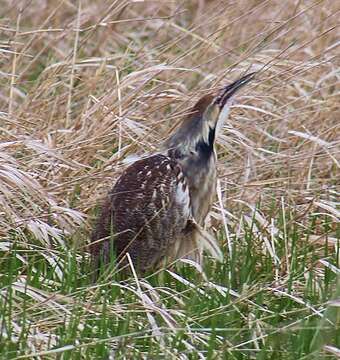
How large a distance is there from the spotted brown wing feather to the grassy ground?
0.27ft

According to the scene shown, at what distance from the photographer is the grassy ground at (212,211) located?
299 centimetres

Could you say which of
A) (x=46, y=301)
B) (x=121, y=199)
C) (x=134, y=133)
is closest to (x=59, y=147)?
(x=134, y=133)

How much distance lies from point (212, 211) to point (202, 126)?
0.29 meters

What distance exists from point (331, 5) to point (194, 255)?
6.68 ft

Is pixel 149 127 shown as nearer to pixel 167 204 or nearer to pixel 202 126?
pixel 202 126

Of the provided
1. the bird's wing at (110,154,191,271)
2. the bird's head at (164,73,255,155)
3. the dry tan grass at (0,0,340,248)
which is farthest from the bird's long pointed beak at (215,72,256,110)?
the bird's wing at (110,154,191,271)

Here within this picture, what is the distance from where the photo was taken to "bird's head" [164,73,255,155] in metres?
3.94

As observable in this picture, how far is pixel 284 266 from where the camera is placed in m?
3.75

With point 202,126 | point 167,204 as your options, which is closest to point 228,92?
point 202,126

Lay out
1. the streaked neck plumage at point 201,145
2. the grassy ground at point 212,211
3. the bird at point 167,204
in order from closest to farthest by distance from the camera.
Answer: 1. the grassy ground at point 212,211
2. the bird at point 167,204
3. the streaked neck plumage at point 201,145

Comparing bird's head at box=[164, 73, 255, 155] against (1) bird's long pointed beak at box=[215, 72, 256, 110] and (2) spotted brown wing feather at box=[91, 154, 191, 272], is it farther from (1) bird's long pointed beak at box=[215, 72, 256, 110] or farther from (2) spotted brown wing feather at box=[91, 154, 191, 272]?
(2) spotted brown wing feather at box=[91, 154, 191, 272]

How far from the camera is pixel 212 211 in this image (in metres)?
4.08

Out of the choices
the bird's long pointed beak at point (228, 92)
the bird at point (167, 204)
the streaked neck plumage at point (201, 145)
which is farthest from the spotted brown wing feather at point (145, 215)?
the bird's long pointed beak at point (228, 92)

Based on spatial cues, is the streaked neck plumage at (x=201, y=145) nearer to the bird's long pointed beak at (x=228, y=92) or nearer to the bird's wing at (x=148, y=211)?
the bird's long pointed beak at (x=228, y=92)
